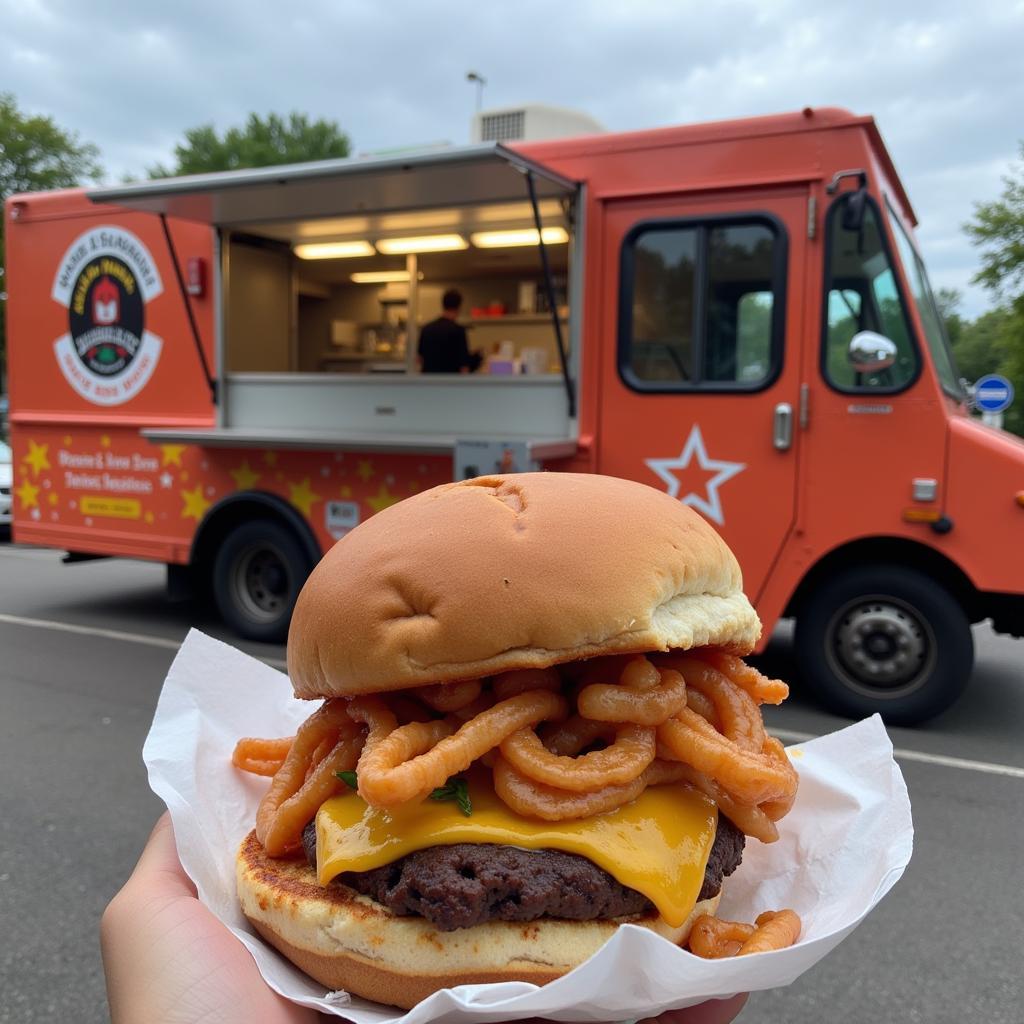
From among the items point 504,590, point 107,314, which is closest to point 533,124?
point 107,314

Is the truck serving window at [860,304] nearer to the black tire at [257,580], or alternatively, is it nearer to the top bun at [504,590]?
the top bun at [504,590]

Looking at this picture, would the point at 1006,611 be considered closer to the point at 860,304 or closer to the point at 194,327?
the point at 860,304

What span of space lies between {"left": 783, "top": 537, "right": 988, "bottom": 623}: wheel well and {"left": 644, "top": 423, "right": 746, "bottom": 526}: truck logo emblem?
72 centimetres

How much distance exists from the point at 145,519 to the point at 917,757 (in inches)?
245

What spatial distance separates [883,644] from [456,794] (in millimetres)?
4471

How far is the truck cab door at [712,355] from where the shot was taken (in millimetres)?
5445

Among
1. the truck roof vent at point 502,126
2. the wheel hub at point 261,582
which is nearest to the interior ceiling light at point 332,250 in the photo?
the truck roof vent at point 502,126

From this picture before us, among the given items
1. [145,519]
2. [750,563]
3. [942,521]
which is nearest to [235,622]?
[145,519]

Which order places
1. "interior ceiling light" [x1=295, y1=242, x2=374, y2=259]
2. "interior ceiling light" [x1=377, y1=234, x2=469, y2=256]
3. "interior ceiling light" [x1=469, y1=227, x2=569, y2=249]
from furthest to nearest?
"interior ceiling light" [x1=295, y1=242, x2=374, y2=259] < "interior ceiling light" [x1=377, y1=234, x2=469, y2=256] < "interior ceiling light" [x1=469, y1=227, x2=569, y2=249]

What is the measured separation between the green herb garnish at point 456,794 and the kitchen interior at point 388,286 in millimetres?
5205

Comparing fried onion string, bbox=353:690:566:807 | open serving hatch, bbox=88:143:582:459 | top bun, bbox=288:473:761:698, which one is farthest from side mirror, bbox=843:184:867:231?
fried onion string, bbox=353:690:566:807

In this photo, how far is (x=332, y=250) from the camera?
28.1ft

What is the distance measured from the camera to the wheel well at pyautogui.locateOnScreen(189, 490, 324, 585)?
687 centimetres

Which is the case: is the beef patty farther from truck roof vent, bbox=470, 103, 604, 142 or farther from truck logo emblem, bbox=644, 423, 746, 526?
truck roof vent, bbox=470, 103, 604, 142
